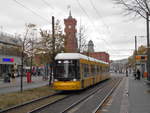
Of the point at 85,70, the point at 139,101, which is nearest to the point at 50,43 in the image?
the point at 85,70

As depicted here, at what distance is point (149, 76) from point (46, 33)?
14.0 metres

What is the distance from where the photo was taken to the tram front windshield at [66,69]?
923 inches

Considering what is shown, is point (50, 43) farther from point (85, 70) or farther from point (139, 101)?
point (139, 101)

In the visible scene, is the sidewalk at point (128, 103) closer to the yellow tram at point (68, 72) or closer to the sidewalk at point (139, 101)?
the sidewalk at point (139, 101)

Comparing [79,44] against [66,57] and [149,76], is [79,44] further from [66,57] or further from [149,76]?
[66,57]

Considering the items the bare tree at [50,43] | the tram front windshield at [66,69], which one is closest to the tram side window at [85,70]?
the tram front windshield at [66,69]

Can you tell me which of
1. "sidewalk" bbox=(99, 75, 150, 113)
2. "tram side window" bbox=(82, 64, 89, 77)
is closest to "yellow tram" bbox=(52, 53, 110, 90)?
"tram side window" bbox=(82, 64, 89, 77)

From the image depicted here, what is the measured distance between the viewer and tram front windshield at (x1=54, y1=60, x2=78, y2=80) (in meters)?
23.5

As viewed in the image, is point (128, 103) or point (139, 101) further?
point (139, 101)

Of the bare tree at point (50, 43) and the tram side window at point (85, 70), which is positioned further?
the bare tree at point (50, 43)

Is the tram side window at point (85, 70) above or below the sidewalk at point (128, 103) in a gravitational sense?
above

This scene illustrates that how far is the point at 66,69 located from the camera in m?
23.7

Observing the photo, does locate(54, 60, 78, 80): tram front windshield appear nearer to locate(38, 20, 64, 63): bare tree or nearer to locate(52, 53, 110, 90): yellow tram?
locate(52, 53, 110, 90): yellow tram

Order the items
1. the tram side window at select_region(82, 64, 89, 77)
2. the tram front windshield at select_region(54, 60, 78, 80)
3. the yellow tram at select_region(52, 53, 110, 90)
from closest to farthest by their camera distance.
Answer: the yellow tram at select_region(52, 53, 110, 90) → the tram front windshield at select_region(54, 60, 78, 80) → the tram side window at select_region(82, 64, 89, 77)
